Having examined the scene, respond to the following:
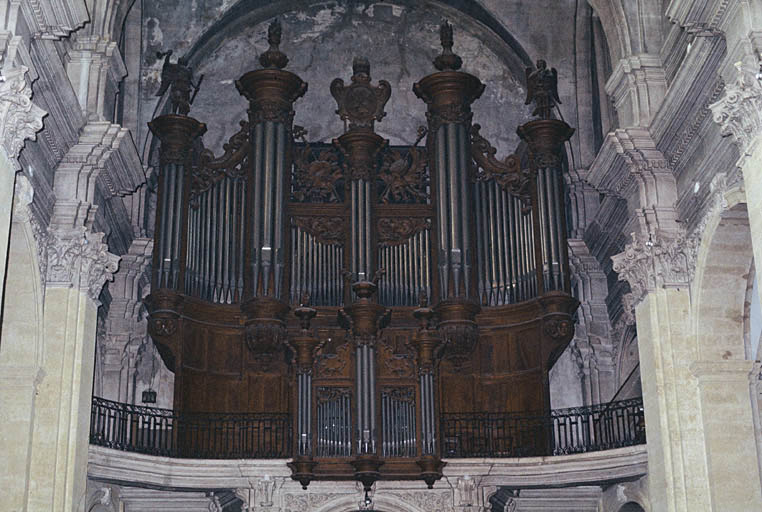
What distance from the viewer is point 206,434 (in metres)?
18.8

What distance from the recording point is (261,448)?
18625 millimetres

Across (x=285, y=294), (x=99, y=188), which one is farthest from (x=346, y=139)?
(x=99, y=188)

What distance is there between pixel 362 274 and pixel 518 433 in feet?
11.0

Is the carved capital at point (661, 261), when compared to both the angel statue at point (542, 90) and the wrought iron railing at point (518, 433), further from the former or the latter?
the angel statue at point (542, 90)

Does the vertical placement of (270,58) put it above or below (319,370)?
above

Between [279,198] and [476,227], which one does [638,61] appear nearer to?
[476,227]

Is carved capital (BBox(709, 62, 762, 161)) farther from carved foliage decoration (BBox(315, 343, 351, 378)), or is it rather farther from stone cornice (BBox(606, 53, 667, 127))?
carved foliage decoration (BBox(315, 343, 351, 378))

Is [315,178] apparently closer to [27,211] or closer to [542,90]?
[542,90]

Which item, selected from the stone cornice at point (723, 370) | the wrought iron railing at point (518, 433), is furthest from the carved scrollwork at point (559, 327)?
the stone cornice at point (723, 370)

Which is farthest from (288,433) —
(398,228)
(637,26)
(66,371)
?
(637,26)

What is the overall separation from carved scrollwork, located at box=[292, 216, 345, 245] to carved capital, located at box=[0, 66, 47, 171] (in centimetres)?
688

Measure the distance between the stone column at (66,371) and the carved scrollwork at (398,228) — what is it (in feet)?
15.6

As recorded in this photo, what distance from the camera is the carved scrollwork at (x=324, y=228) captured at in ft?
64.6

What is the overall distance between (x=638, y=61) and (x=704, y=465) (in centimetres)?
573
